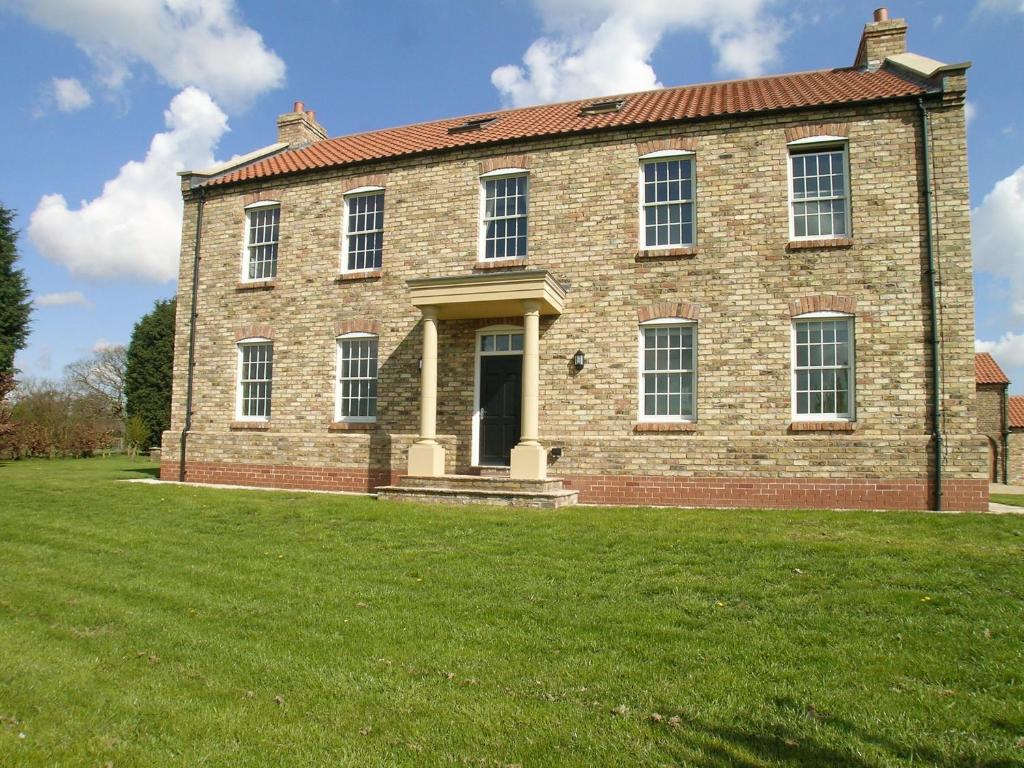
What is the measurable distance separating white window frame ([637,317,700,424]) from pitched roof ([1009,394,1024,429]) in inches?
918

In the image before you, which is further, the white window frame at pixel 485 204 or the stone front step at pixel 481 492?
the white window frame at pixel 485 204

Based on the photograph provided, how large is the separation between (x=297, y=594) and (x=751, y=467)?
342 inches

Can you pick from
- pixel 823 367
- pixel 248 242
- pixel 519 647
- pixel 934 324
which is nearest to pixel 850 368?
pixel 823 367

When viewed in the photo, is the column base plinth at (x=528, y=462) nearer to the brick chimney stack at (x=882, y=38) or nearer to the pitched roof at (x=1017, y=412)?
the brick chimney stack at (x=882, y=38)

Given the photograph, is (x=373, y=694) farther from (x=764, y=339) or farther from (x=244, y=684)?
(x=764, y=339)

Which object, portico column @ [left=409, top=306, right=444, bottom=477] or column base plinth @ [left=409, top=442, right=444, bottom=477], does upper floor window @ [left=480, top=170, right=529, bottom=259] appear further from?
column base plinth @ [left=409, top=442, right=444, bottom=477]

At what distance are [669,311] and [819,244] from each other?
114 inches

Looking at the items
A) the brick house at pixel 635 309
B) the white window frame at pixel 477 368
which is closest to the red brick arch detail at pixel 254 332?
the brick house at pixel 635 309

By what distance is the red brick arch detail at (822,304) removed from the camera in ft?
41.3

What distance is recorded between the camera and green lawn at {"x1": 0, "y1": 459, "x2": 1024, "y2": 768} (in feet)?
12.3

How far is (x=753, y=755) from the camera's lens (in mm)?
3518

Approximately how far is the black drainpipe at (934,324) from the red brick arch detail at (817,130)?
1.27 meters

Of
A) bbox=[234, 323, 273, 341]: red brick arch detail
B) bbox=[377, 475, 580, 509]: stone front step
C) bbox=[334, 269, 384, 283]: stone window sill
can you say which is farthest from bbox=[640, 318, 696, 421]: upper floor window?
bbox=[234, 323, 273, 341]: red brick arch detail

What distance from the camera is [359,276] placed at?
627 inches
